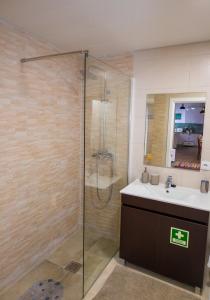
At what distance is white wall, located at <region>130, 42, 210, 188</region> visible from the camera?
216 cm

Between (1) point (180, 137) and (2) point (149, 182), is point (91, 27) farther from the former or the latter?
(2) point (149, 182)

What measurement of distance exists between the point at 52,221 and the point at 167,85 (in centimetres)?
203

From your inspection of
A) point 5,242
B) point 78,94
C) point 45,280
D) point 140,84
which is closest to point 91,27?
point 140,84

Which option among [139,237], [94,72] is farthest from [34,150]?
[139,237]

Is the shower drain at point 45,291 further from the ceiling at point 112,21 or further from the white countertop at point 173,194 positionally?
the ceiling at point 112,21

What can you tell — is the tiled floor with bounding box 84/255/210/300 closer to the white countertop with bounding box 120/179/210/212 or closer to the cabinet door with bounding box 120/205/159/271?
the cabinet door with bounding box 120/205/159/271

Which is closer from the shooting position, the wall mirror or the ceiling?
the ceiling

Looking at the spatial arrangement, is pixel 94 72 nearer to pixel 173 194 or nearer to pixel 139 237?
pixel 173 194

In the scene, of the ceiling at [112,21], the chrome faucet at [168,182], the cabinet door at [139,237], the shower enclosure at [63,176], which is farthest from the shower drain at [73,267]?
the ceiling at [112,21]

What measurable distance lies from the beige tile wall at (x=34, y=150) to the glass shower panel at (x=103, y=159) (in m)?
0.51

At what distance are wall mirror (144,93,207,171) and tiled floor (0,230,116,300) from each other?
109 centimetres

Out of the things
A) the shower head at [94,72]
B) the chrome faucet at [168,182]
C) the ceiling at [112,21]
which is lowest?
the chrome faucet at [168,182]

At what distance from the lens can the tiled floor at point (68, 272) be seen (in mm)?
1986

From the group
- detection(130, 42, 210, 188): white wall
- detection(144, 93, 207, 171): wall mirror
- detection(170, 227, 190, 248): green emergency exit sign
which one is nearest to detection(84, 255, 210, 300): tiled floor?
detection(170, 227, 190, 248): green emergency exit sign
